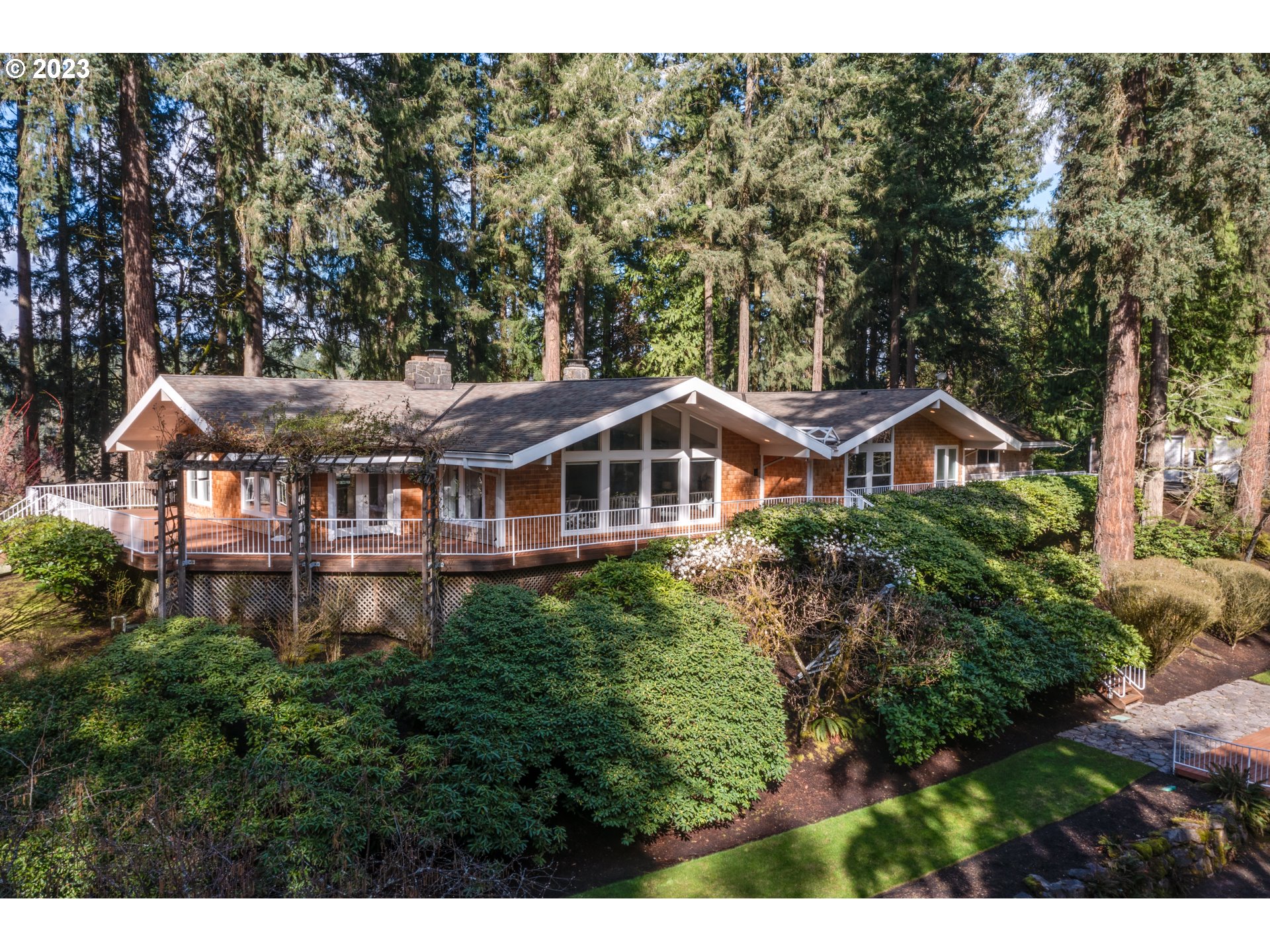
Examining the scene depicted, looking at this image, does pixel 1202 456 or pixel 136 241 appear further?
pixel 1202 456

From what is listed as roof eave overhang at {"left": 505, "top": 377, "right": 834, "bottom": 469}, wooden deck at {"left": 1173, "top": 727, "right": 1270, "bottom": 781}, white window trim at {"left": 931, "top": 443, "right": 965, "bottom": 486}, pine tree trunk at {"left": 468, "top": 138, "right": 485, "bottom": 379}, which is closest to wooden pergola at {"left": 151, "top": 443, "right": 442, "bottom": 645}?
roof eave overhang at {"left": 505, "top": 377, "right": 834, "bottom": 469}

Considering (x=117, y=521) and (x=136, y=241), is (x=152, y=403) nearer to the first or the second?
(x=117, y=521)

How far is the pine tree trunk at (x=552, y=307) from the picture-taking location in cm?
2397

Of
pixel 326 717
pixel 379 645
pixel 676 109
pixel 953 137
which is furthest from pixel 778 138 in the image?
pixel 326 717

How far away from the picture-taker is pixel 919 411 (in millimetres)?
20156

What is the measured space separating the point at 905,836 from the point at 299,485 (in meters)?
9.67

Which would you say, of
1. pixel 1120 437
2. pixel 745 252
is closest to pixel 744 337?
pixel 745 252

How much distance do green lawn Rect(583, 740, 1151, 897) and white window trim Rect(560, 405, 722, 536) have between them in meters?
7.03

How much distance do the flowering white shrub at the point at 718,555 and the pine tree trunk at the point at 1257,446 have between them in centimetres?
1496

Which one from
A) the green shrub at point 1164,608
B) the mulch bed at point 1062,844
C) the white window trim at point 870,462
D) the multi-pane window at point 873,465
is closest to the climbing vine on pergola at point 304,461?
the mulch bed at point 1062,844

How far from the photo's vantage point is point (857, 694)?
987 centimetres

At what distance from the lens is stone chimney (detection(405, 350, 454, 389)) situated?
61.8ft

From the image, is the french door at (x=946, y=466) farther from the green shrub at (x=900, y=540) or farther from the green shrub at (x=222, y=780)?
the green shrub at (x=222, y=780)

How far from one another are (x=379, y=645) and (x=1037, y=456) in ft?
103
